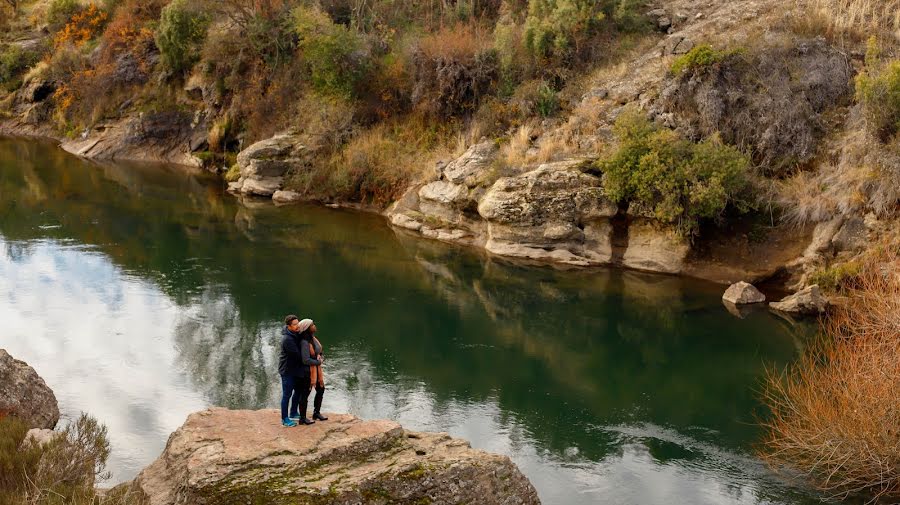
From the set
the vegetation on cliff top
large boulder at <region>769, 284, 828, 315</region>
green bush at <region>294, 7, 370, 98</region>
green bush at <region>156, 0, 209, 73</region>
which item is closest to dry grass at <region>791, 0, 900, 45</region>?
the vegetation on cliff top

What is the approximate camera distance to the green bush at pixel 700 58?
102 feet

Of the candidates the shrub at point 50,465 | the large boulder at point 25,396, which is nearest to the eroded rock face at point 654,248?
A: the large boulder at point 25,396

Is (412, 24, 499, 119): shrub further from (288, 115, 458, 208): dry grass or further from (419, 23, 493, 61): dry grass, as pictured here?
(288, 115, 458, 208): dry grass

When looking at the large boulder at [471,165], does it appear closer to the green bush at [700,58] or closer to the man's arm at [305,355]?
the green bush at [700,58]

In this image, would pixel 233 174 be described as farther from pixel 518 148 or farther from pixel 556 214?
pixel 556 214

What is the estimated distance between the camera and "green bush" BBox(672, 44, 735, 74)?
3120 centimetres

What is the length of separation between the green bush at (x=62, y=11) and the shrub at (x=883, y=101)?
181ft

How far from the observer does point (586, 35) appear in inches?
1500

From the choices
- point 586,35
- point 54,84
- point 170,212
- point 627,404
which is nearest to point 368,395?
point 627,404

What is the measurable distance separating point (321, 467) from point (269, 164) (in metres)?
31.4

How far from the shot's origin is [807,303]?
24.2 m

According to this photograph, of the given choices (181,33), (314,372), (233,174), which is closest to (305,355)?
(314,372)

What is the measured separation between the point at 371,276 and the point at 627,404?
11.7 m

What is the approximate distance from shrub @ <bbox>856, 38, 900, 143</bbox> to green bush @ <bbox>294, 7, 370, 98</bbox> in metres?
23.2
